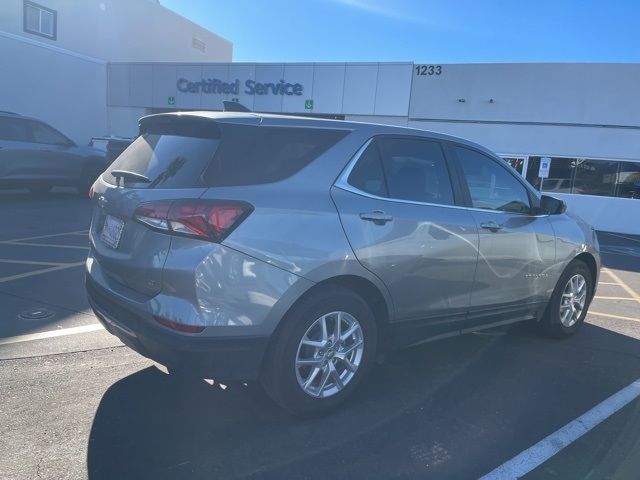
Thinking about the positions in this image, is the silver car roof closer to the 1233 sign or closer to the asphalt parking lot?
the asphalt parking lot

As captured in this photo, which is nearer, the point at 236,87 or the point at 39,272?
the point at 39,272

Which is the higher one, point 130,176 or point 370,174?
point 370,174

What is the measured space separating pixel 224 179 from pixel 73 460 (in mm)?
1650

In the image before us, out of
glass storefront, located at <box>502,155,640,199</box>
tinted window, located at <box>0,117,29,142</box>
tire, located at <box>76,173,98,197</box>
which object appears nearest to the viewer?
tinted window, located at <box>0,117,29,142</box>

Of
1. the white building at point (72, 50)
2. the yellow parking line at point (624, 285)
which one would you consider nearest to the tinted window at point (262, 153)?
the yellow parking line at point (624, 285)

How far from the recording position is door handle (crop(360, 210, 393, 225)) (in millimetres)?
3252

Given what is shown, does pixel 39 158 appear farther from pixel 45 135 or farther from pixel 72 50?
pixel 72 50

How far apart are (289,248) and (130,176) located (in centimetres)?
110

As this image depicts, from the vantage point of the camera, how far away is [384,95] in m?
18.0

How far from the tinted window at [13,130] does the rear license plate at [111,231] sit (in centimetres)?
962

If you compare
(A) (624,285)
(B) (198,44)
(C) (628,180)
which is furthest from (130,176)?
(B) (198,44)

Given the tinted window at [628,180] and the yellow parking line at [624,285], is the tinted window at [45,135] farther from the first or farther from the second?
the tinted window at [628,180]

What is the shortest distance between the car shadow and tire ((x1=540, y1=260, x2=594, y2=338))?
529mm

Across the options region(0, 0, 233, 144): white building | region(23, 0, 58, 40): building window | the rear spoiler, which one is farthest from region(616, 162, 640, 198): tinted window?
region(23, 0, 58, 40): building window
